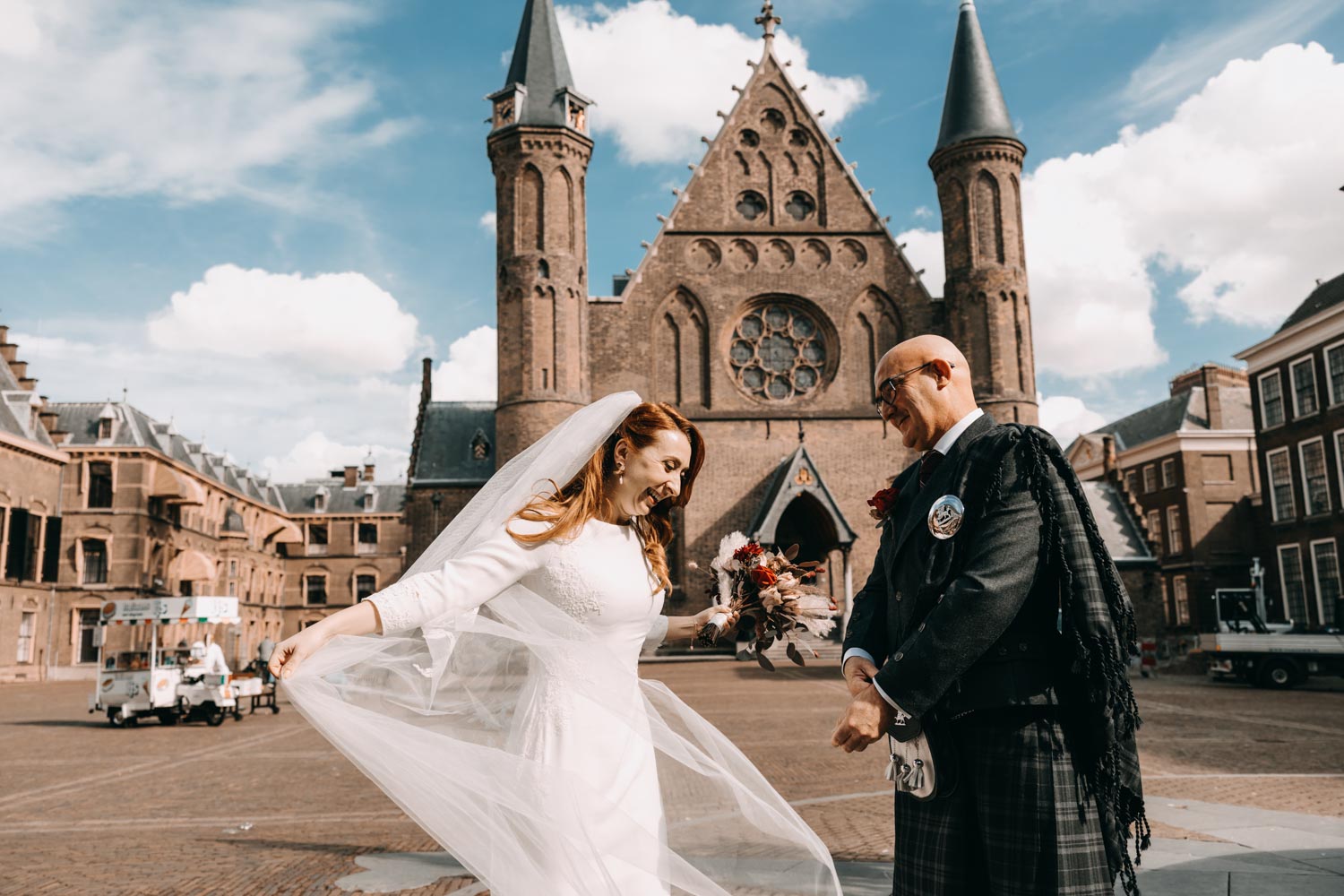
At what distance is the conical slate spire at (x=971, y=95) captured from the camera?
3070 centimetres

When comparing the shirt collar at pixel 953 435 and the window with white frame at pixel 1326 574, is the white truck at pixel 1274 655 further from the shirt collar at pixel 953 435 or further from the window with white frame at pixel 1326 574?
the shirt collar at pixel 953 435

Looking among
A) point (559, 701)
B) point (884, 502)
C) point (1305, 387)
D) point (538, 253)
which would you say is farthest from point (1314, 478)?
point (559, 701)

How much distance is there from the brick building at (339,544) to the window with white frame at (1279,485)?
47.9 m

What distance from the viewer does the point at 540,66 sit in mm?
31250

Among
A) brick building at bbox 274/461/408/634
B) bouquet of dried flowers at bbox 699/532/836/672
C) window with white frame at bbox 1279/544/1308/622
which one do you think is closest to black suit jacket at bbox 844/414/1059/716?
bouquet of dried flowers at bbox 699/532/836/672

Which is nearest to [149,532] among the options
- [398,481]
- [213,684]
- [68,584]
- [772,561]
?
[68,584]

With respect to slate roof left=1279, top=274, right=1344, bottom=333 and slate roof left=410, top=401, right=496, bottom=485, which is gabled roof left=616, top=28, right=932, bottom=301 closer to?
slate roof left=410, top=401, right=496, bottom=485

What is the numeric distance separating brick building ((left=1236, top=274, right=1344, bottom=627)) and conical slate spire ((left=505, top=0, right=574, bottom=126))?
73.9 feet

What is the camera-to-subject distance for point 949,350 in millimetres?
2982

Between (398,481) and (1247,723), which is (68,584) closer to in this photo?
(398,481)

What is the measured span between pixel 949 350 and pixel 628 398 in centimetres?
112

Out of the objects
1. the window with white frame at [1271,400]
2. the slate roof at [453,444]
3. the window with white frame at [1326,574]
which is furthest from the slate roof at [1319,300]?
the slate roof at [453,444]

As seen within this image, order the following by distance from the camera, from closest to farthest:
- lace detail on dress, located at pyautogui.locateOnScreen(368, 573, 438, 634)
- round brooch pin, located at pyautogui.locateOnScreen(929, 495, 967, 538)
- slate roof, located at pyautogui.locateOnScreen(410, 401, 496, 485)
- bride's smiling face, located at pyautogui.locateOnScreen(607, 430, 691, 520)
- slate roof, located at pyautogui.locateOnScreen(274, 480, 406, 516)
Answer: round brooch pin, located at pyautogui.locateOnScreen(929, 495, 967, 538)
lace detail on dress, located at pyautogui.locateOnScreen(368, 573, 438, 634)
bride's smiling face, located at pyautogui.locateOnScreen(607, 430, 691, 520)
slate roof, located at pyautogui.locateOnScreen(410, 401, 496, 485)
slate roof, located at pyautogui.locateOnScreen(274, 480, 406, 516)

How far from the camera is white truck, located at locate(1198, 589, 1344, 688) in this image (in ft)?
62.4
